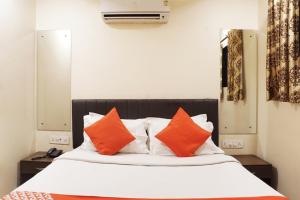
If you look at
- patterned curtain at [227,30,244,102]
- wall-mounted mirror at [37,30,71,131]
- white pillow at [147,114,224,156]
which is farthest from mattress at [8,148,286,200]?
patterned curtain at [227,30,244,102]

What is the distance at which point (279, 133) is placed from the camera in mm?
2984

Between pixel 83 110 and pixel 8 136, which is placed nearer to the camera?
pixel 8 136

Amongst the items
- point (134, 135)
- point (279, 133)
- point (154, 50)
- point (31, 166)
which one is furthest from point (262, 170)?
point (31, 166)

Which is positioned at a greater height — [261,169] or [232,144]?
[232,144]

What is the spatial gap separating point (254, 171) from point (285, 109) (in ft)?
2.29

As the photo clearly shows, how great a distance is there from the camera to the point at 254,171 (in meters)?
3.04

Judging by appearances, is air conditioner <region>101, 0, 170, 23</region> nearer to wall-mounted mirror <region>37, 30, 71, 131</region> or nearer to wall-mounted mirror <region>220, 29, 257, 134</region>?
wall-mounted mirror <region>37, 30, 71, 131</region>

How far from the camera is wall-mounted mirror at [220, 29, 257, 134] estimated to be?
11.2 feet

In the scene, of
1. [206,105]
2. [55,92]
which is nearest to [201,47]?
[206,105]

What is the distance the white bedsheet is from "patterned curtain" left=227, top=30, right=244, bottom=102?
919mm

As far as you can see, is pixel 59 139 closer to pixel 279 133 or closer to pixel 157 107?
pixel 157 107

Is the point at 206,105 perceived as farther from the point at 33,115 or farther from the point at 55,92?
the point at 33,115

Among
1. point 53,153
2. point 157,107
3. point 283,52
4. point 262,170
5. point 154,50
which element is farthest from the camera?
point 154,50

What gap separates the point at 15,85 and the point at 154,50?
154cm
